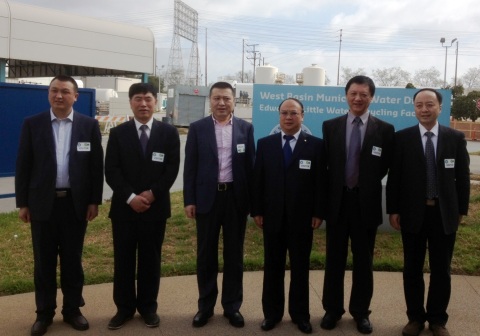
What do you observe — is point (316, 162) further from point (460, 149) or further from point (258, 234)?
point (258, 234)

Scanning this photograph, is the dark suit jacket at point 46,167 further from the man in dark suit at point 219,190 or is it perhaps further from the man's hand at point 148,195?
the man in dark suit at point 219,190

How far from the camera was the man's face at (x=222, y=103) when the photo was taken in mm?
4680

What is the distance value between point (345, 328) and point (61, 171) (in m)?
2.77

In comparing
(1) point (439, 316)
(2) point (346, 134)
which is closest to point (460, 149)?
(2) point (346, 134)

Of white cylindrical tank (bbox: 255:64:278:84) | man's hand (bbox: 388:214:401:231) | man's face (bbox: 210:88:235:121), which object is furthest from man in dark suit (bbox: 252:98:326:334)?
white cylindrical tank (bbox: 255:64:278:84)

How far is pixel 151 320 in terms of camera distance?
4.66 meters

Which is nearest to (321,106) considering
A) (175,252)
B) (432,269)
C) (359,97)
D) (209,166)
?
(175,252)

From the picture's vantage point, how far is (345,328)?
4645 millimetres

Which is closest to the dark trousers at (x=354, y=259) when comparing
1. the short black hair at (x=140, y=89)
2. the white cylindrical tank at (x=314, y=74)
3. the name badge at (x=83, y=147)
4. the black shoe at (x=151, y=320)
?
the black shoe at (x=151, y=320)

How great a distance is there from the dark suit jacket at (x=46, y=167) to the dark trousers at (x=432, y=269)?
8.96ft

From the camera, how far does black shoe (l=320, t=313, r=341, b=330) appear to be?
15.2 ft

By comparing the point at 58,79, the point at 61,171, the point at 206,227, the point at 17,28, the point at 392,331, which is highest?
the point at 17,28

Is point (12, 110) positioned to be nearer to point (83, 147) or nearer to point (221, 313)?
point (83, 147)

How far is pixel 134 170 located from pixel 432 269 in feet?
8.78
